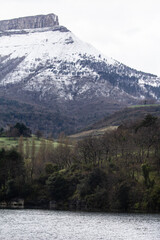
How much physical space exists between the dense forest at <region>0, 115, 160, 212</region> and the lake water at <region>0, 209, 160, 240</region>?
17.4 metres

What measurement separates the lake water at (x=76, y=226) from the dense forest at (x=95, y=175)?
57.0 feet

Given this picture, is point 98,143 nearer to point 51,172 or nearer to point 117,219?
point 51,172

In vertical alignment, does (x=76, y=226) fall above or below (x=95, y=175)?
below

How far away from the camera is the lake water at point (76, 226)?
317 feet

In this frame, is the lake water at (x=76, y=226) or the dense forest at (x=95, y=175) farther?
the dense forest at (x=95, y=175)

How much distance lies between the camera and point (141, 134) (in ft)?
609

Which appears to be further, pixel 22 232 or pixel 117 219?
pixel 117 219

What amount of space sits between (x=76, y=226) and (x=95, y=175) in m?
49.1

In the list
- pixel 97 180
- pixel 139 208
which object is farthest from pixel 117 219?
pixel 97 180

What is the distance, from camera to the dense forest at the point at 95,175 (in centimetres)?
15088

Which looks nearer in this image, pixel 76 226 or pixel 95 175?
pixel 76 226

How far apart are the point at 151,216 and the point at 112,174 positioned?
34.9m

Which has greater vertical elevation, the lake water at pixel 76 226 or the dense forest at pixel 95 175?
the dense forest at pixel 95 175

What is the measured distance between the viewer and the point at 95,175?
522 ft
